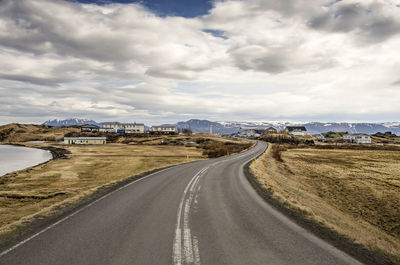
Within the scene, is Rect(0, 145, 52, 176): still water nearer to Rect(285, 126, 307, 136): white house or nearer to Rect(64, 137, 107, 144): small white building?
Rect(64, 137, 107, 144): small white building

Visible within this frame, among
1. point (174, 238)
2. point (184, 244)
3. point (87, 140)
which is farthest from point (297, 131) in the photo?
point (184, 244)

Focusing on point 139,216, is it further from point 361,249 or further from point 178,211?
point 361,249

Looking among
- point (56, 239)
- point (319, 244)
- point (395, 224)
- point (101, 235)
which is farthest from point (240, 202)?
point (395, 224)

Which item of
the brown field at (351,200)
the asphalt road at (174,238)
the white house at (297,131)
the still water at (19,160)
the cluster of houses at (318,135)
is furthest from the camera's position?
the white house at (297,131)

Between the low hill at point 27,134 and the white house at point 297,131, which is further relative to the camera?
the white house at point 297,131

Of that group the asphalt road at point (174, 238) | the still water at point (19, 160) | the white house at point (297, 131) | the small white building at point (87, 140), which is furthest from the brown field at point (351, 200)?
the white house at point (297, 131)

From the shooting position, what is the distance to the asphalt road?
6.70m

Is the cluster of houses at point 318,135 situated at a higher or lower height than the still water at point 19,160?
higher

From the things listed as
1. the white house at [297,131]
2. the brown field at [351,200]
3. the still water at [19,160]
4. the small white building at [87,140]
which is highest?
the white house at [297,131]

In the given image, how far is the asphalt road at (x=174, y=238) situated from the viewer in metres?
6.70

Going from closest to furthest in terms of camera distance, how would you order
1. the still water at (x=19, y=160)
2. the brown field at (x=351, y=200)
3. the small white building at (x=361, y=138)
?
the brown field at (x=351, y=200), the still water at (x=19, y=160), the small white building at (x=361, y=138)

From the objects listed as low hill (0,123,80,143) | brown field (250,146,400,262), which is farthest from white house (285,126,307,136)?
low hill (0,123,80,143)

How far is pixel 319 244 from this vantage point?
7.78 meters

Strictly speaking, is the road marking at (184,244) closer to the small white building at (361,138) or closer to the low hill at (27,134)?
the small white building at (361,138)
